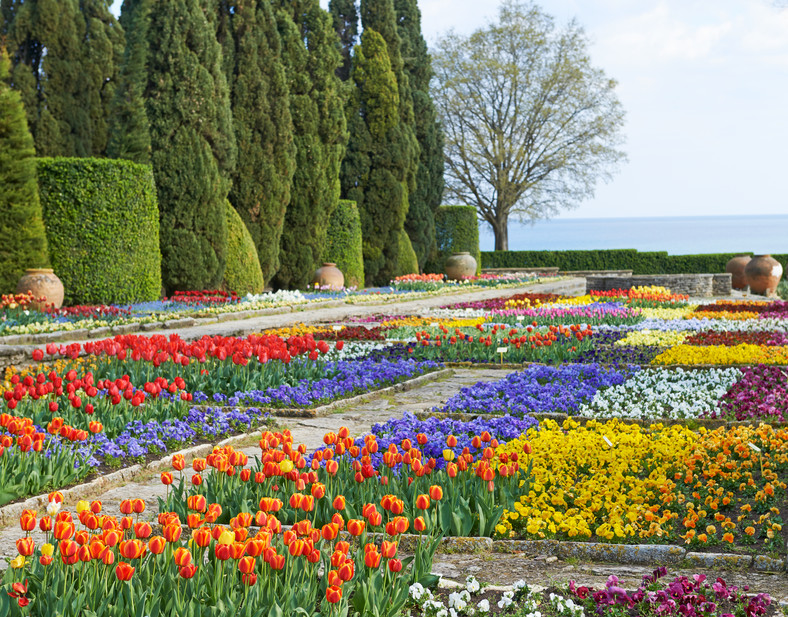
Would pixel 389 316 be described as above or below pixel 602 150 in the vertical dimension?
below

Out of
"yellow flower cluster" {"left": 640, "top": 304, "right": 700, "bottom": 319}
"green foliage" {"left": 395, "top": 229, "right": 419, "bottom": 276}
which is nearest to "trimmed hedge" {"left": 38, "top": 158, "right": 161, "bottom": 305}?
"yellow flower cluster" {"left": 640, "top": 304, "right": 700, "bottom": 319}

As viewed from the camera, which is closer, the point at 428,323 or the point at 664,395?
the point at 664,395

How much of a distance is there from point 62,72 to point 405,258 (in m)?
11.5

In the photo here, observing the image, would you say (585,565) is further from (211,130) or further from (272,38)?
(272,38)

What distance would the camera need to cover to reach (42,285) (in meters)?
13.7

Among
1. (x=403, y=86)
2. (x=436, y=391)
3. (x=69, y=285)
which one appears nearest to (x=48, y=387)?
(x=436, y=391)

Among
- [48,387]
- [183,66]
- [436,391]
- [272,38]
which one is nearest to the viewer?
[48,387]

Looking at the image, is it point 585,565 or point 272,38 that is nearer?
point 585,565

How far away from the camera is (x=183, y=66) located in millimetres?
17062

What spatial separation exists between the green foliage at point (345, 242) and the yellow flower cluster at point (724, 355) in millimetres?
13793

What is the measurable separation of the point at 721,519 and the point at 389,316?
12.1 meters

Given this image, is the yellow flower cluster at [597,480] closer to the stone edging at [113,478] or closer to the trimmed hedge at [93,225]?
the stone edging at [113,478]

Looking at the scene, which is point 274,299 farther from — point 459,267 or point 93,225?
point 459,267

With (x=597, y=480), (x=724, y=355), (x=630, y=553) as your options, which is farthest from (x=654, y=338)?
(x=630, y=553)
